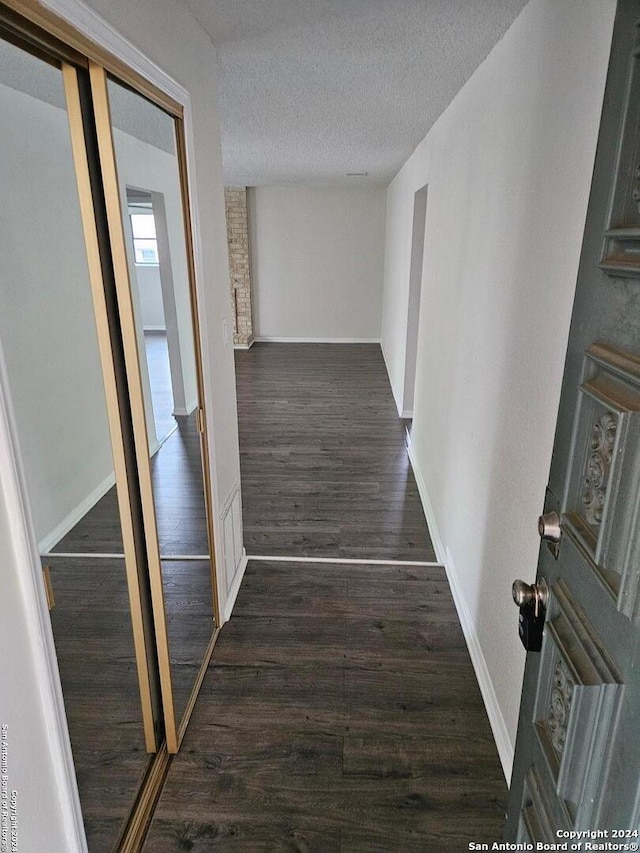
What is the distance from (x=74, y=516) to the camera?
1.49 meters

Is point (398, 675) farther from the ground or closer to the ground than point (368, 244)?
closer to the ground

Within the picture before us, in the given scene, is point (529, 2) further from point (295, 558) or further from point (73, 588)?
point (295, 558)

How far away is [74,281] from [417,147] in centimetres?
379

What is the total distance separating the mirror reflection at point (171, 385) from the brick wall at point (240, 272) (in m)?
6.32

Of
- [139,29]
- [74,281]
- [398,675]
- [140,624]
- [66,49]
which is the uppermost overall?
[139,29]

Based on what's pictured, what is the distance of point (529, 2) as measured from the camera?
1641 millimetres

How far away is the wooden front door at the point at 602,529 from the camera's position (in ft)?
2.38

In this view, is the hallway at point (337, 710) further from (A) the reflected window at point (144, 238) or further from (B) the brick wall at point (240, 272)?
(B) the brick wall at point (240, 272)

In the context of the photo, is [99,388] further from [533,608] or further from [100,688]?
[533,608]

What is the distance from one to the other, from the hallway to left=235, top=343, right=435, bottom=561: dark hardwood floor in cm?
2

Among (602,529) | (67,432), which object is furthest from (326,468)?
(602,529)

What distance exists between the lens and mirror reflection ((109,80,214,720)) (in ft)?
5.68

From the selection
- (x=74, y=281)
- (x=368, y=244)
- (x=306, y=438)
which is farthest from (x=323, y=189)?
(x=74, y=281)

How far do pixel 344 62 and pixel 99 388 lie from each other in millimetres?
1758
